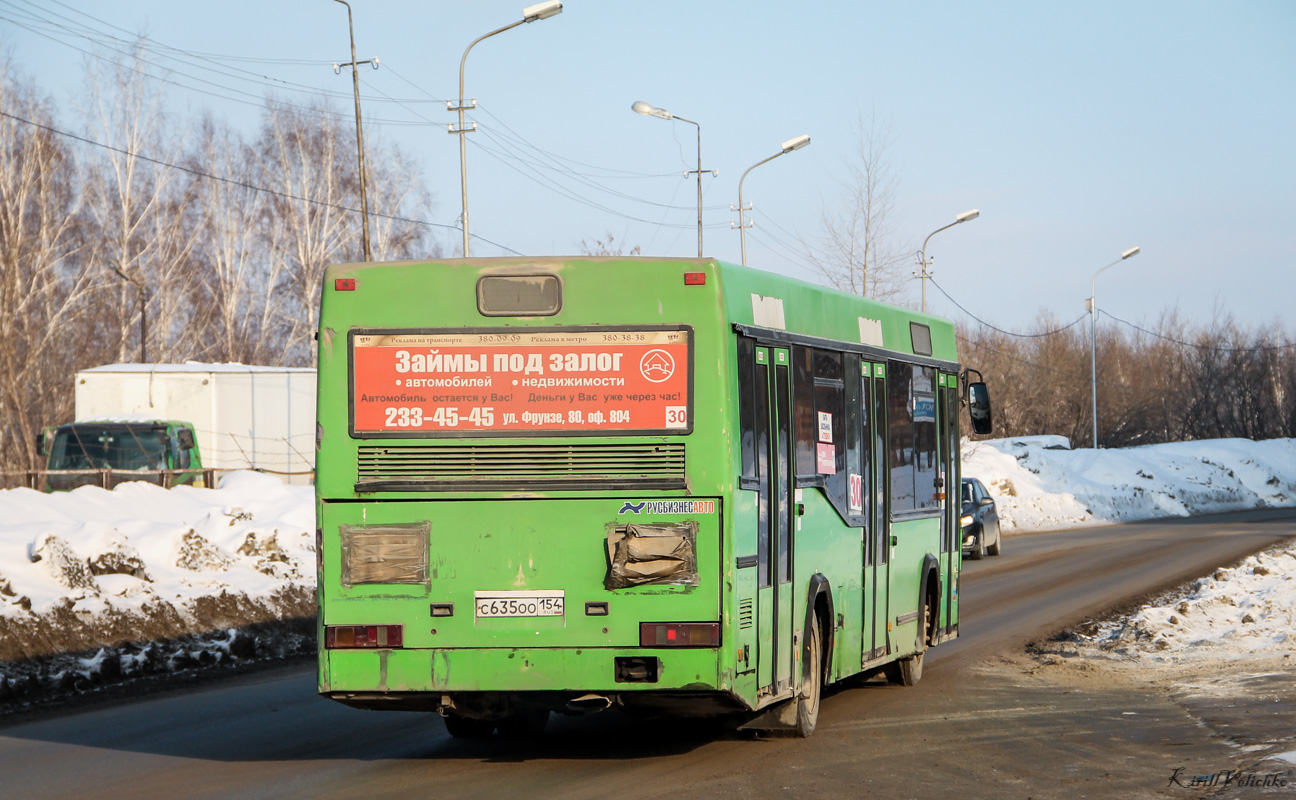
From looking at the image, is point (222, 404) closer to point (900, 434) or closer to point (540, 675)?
point (900, 434)

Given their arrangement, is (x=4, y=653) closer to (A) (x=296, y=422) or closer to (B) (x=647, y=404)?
(B) (x=647, y=404)

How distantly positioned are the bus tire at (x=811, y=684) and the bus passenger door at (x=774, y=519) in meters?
0.46

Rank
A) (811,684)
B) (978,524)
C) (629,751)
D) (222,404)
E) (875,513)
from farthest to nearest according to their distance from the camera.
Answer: (222,404) < (978,524) < (875,513) < (811,684) < (629,751)

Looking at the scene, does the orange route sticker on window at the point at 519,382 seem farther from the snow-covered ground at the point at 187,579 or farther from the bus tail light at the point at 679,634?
the snow-covered ground at the point at 187,579

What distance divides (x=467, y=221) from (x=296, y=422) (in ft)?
31.3

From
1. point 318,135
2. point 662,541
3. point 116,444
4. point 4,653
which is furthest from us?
point 318,135

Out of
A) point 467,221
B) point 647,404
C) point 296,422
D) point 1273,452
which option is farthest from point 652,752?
point 1273,452

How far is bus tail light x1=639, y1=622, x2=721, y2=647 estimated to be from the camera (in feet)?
25.9

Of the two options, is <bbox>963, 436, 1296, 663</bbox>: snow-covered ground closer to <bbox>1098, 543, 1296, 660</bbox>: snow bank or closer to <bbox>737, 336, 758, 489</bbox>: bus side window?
<bbox>1098, 543, 1296, 660</bbox>: snow bank

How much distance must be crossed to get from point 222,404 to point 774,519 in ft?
103

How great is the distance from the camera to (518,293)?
26.9ft

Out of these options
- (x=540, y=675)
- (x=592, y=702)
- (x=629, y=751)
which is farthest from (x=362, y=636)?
(x=629, y=751)

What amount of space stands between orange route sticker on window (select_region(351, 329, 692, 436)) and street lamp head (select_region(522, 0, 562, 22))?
21.0 meters

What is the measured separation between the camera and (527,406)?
8.07m
